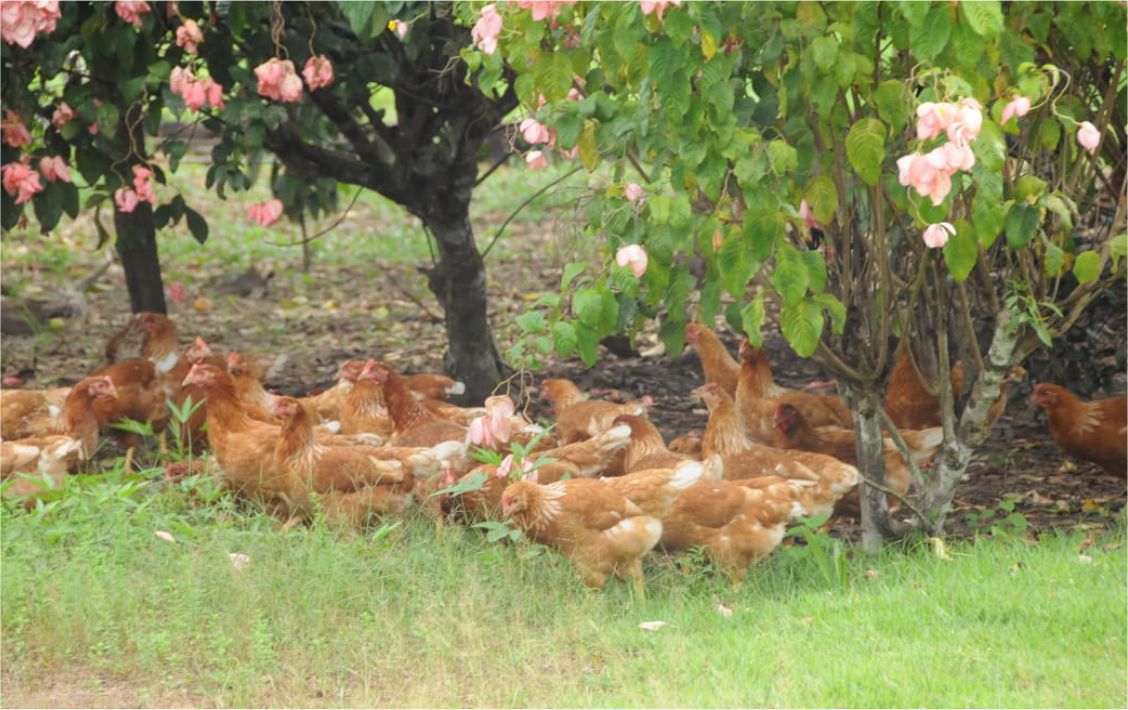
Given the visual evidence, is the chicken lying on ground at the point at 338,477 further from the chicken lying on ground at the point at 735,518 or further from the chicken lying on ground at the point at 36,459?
the chicken lying on ground at the point at 735,518

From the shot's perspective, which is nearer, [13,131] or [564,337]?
[564,337]

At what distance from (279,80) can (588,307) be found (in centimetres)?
216

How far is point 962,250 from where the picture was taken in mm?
4785

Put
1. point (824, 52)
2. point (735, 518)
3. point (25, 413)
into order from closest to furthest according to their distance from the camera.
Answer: point (824, 52)
point (735, 518)
point (25, 413)

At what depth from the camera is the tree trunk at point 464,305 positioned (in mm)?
8156

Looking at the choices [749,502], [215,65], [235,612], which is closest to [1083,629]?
[749,502]

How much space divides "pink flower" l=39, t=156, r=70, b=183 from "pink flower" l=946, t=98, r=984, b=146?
5003 millimetres

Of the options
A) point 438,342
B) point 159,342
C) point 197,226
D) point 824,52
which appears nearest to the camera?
point 824,52

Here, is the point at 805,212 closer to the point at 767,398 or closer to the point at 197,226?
the point at 767,398

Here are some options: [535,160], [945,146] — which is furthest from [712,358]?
[945,146]

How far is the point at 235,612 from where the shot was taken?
16.3 ft

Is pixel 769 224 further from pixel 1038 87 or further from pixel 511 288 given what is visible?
pixel 511 288

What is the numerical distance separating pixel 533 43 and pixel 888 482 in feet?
8.81

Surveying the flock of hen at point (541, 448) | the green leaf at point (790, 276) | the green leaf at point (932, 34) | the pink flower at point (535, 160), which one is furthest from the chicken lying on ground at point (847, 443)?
the green leaf at point (932, 34)
